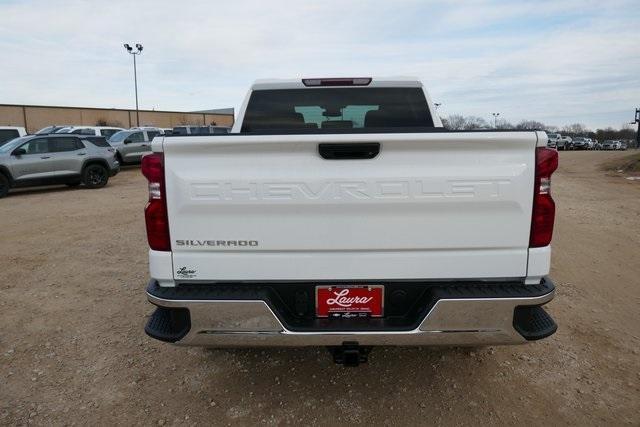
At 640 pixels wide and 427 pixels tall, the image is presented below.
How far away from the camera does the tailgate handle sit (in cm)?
242

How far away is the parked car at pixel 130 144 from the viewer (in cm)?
2122

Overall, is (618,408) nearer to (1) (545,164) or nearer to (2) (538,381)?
(2) (538,381)

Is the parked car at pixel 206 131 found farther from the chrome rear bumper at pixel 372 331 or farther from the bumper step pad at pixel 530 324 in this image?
the bumper step pad at pixel 530 324

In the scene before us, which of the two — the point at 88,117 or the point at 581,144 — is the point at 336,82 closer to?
the point at 581,144

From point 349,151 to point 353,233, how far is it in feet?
1.44

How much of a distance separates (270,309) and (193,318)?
0.43 m

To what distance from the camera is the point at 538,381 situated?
3.18 m

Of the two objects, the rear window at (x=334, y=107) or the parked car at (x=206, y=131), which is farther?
the rear window at (x=334, y=107)

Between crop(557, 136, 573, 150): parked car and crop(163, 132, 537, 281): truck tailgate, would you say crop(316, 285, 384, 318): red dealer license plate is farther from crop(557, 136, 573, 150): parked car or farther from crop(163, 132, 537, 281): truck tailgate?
crop(557, 136, 573, 150): parked car

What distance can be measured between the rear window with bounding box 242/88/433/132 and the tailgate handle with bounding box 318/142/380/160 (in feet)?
6.12

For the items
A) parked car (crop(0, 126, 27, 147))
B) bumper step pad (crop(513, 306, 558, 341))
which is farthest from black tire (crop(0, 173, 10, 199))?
bumper step pad (crop(513, 306, 558, 341))

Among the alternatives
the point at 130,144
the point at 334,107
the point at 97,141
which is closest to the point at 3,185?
the point at 97,141

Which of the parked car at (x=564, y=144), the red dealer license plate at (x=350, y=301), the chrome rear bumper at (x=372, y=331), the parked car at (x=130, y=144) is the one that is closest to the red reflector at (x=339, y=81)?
the red dealer license plate at (x=350, y=301)

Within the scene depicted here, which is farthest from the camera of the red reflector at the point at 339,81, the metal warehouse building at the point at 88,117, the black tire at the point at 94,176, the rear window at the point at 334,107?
the metal warehouse building at the point at 88,117
